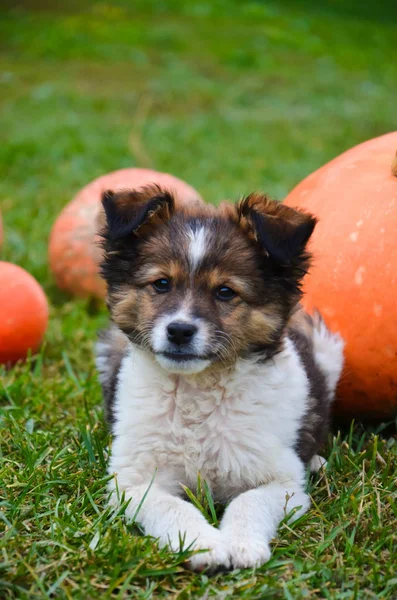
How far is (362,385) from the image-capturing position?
5.11 m

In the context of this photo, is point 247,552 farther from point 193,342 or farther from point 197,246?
point 197,246

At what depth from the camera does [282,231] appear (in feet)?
13.1

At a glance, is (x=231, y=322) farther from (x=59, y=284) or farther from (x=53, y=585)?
(x=59, y=284)

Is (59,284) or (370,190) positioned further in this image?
(59,284)

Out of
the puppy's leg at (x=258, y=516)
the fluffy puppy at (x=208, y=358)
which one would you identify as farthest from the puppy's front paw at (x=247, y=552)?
the fluffy puppy at (x=208, y=358)

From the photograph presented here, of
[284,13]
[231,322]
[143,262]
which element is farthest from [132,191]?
[284,13]

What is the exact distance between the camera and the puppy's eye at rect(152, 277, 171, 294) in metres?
4.07

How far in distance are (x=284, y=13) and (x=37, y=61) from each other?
836cm

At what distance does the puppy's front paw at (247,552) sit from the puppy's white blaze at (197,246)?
4.18ft

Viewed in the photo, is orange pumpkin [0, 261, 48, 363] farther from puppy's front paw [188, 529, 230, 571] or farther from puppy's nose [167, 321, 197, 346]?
puppy's front paw [188, 529, 230, 571]

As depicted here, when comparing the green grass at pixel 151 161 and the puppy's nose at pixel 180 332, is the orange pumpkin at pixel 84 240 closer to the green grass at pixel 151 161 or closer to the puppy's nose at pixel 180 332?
the green grass at pixel 151 161

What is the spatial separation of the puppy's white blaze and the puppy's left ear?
0.83ft

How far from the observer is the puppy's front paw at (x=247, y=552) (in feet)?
11.6

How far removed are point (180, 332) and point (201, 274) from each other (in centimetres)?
31
